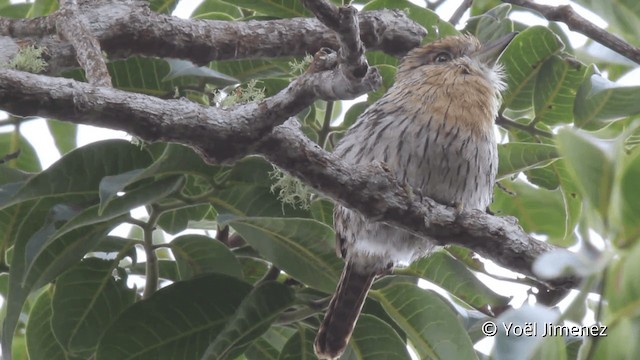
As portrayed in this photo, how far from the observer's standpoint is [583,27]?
263 cm

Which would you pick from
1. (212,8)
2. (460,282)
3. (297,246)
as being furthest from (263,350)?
(212,8)

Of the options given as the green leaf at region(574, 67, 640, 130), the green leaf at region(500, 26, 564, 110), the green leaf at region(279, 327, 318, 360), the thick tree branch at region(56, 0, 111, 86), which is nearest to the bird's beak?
the green leaf at region(500, 26, 564, 110)

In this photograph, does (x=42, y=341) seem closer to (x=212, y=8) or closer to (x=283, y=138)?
(x=283, y=138)

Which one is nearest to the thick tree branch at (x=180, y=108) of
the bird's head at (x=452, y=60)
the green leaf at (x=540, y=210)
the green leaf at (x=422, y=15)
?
the green leaf at (x=422, y=15)

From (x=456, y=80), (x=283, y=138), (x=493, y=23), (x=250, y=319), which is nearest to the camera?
(x=283, y=138)

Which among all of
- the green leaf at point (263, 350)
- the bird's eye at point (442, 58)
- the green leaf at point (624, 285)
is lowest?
the green leaf at point (263, 350)

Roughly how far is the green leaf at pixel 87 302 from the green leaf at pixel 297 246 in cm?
43

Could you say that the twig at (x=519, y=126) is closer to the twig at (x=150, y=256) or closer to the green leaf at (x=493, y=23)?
the green leaf at (x=493, y=23)

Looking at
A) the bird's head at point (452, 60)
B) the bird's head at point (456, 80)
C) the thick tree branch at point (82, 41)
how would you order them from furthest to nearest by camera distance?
the bird's head at point (452, 60) → the bird's head at point (456, 80) → the thick tree branch at point (82, 41)

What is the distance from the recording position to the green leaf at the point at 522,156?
2.73 metres

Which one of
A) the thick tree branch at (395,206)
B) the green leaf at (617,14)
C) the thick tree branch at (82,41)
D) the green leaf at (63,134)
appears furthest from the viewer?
the green leaf at (63,134)

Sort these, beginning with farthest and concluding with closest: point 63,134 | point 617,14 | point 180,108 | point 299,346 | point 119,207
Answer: point 63,134
point 299,346
point 119,207
point 180,108
point 617,14

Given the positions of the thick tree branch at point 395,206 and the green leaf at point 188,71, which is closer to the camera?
the thick tree branch at point 395,206

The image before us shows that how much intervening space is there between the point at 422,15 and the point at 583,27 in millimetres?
657
